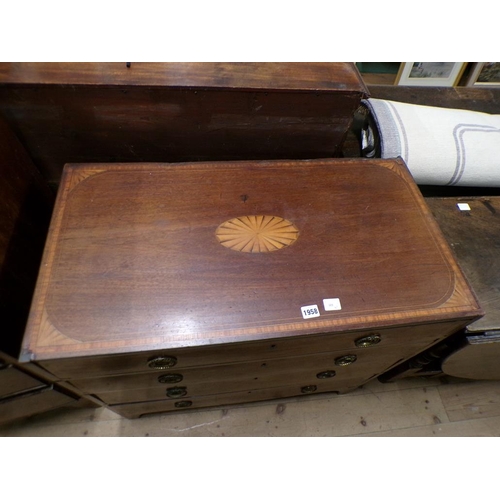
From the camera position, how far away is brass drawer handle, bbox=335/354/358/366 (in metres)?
0.87

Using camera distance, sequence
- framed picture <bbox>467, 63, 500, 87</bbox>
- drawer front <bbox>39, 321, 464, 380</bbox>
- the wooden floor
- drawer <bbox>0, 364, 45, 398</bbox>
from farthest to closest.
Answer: framed picture <bbox>467, 63, 500, 87</bbox> → the wooden floor → drawer <bbox>0, 364, 45, 398</bbox> → drawer front <bbox>39, 321, 464, 380</bbox>

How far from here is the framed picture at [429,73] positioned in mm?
1637

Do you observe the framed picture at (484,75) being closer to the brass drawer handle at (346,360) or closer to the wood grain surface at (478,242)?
the wood grain surface at (478,242)

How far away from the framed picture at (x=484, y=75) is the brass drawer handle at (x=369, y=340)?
5.15 feet

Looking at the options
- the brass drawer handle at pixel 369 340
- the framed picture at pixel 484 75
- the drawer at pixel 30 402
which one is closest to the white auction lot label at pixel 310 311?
the brass drawer handle at pixel 369 340

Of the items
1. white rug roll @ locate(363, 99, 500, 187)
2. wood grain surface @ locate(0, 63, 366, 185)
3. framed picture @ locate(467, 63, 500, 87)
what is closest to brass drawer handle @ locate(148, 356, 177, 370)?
wood grain surface @ locate(0, 63, 366, 185)

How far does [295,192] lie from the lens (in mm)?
879

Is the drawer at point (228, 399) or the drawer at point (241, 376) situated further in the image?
the drawer at point (228, 399)

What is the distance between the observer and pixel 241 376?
886 millimetres

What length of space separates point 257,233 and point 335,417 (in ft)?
2.62

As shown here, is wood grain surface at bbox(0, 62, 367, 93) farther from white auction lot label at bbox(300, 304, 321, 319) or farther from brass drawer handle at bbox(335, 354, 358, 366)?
brass drawer handle at bbox(335, 354, 358, 366)

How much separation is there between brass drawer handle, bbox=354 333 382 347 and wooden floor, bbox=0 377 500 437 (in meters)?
0.56

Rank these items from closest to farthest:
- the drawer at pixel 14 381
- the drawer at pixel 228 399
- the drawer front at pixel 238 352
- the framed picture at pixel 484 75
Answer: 1. the drawer front at pixel 238 352
2. the drawer at pixel 14 381
3. the drawer at pixel 228 399
4. the framed picture at pixel 484 75

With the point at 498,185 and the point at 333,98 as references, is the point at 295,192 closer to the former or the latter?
the point at 333,98
